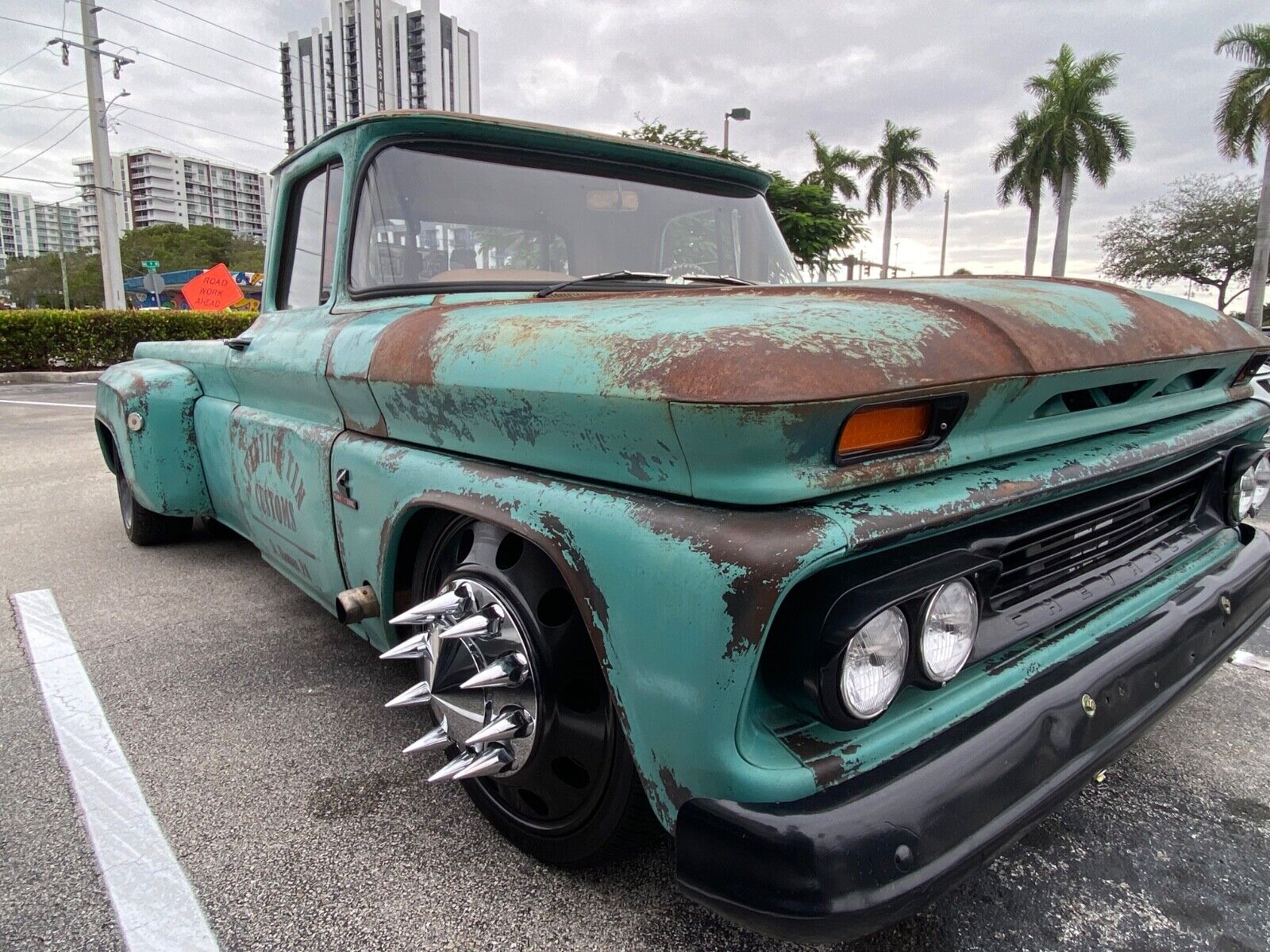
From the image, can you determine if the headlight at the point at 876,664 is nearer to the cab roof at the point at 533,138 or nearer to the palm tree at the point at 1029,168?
the cab roof at the point at 533,138

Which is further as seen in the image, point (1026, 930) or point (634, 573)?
point (1026, 930)

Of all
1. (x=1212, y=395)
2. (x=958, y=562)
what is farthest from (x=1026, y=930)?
(x=1212, y=395)

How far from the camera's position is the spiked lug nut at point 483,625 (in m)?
1.54

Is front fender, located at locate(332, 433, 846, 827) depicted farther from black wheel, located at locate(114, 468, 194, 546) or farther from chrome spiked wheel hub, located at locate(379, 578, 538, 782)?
black wheel, located at locate(114, 468, 194, 546)

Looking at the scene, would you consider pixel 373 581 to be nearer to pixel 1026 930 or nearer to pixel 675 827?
pixel 675 827

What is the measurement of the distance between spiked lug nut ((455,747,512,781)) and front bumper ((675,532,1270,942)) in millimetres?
506

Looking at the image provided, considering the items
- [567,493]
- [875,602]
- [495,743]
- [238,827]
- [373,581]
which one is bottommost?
[238,827]

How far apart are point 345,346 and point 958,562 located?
1568 mm

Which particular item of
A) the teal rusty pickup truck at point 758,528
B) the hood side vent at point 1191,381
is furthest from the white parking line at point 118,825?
the hood side vent at point 1191,381

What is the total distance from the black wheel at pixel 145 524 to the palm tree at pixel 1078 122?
3501cm

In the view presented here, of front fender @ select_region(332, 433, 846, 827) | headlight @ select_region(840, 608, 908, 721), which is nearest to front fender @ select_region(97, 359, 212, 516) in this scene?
front fender @ select_region(332, 433, 846, 827)

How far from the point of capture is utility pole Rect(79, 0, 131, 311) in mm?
17438

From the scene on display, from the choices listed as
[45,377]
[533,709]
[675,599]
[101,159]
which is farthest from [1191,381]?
[101,159]

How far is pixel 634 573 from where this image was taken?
1195mm
